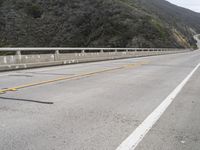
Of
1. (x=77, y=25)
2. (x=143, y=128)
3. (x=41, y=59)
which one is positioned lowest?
(x=143, y=128)

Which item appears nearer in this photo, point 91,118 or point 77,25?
point 91,118

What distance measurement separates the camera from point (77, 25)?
238ft

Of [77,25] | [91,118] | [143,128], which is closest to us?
[143,128]

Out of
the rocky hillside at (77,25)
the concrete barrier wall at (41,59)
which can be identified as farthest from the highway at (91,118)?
the rocky hillside at (77,25)

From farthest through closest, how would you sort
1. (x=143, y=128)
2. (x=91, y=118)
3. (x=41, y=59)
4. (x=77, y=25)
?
(x=77, y=25) → (x=41, y=59) → (x=91, y=118) → (x=143, y=128)

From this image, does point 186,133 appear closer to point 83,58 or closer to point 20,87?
point 20,87

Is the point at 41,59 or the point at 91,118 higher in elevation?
the point at 41,59

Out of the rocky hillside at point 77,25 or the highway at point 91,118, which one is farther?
the rocky hillside at point 77,25

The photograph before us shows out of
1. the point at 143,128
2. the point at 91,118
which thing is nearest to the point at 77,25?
the point at 91,118

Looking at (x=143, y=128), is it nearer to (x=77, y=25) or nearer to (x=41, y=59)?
(x=41, y=59)

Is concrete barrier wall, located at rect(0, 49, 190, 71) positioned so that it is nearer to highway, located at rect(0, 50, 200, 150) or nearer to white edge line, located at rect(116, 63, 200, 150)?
highway, located at rect(0, 50, 200, 150)

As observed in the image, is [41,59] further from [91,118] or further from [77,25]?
[77,25]

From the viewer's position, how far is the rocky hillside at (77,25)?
66750 mm

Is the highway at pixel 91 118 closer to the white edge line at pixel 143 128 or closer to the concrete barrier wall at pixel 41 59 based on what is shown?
the white edge line at pixel 143 128
